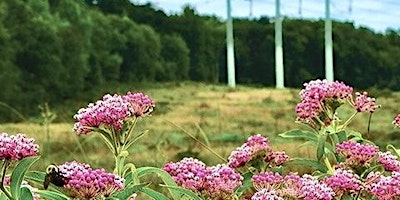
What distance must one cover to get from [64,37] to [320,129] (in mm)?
5699

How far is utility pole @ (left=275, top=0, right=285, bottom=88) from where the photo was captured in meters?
6.66

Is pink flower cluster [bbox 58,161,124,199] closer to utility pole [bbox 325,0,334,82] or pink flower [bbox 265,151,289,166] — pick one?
pink flower [bbox 265,151,289,166]

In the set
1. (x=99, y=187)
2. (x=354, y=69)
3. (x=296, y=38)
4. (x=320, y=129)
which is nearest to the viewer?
(x=99, y=187)

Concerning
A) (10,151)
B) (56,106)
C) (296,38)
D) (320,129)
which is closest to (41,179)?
(10,151)

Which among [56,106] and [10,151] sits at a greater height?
[10,151]

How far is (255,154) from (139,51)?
18.5ft

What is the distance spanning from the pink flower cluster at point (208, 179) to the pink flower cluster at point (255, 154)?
0.27ft

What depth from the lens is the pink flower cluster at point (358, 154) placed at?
2.62 feet

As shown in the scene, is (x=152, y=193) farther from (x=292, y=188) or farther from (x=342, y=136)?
(x=342, y=136)

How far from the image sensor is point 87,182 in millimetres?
606

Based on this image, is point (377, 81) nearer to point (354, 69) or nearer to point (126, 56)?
point (354, 69)

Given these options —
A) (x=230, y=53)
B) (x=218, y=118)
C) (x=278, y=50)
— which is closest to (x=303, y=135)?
(x=218, y=118)

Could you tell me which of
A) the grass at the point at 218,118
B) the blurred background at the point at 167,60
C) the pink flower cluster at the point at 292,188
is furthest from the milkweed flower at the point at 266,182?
the blurred background at the point at 167,60

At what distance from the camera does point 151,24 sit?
6.65 meters
